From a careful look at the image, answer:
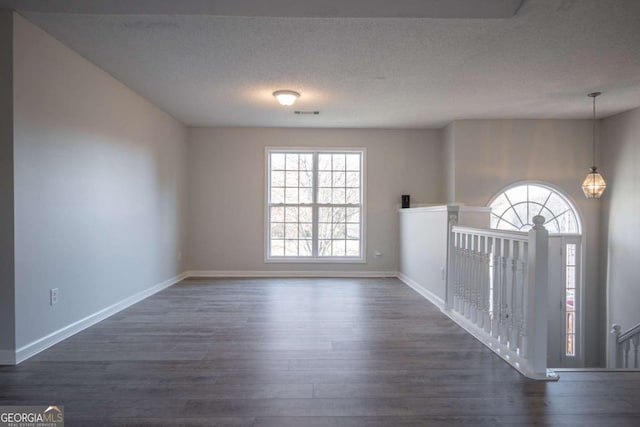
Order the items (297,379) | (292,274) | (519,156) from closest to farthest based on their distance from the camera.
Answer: (297,379), (519,156), (292,274)

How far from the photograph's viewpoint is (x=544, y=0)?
2.30 meters

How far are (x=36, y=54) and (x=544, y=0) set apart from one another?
11.6 feet

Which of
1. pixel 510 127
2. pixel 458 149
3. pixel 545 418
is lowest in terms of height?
pixel 545 418

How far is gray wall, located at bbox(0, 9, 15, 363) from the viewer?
2.40 m

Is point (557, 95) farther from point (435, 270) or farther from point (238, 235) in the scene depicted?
point (238, 235)

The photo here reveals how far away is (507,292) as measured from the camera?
8.48 ft

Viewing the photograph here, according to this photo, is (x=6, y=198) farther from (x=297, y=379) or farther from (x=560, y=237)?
(x=560, y=237)

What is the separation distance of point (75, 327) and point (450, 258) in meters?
3.50

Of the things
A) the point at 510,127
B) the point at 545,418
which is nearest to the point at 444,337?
the point at 545,418

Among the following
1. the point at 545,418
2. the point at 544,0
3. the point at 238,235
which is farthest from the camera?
the point at 238,235

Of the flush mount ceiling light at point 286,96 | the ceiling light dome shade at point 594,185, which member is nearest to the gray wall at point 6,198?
→ the flush mount ceiling light at point 286,96
